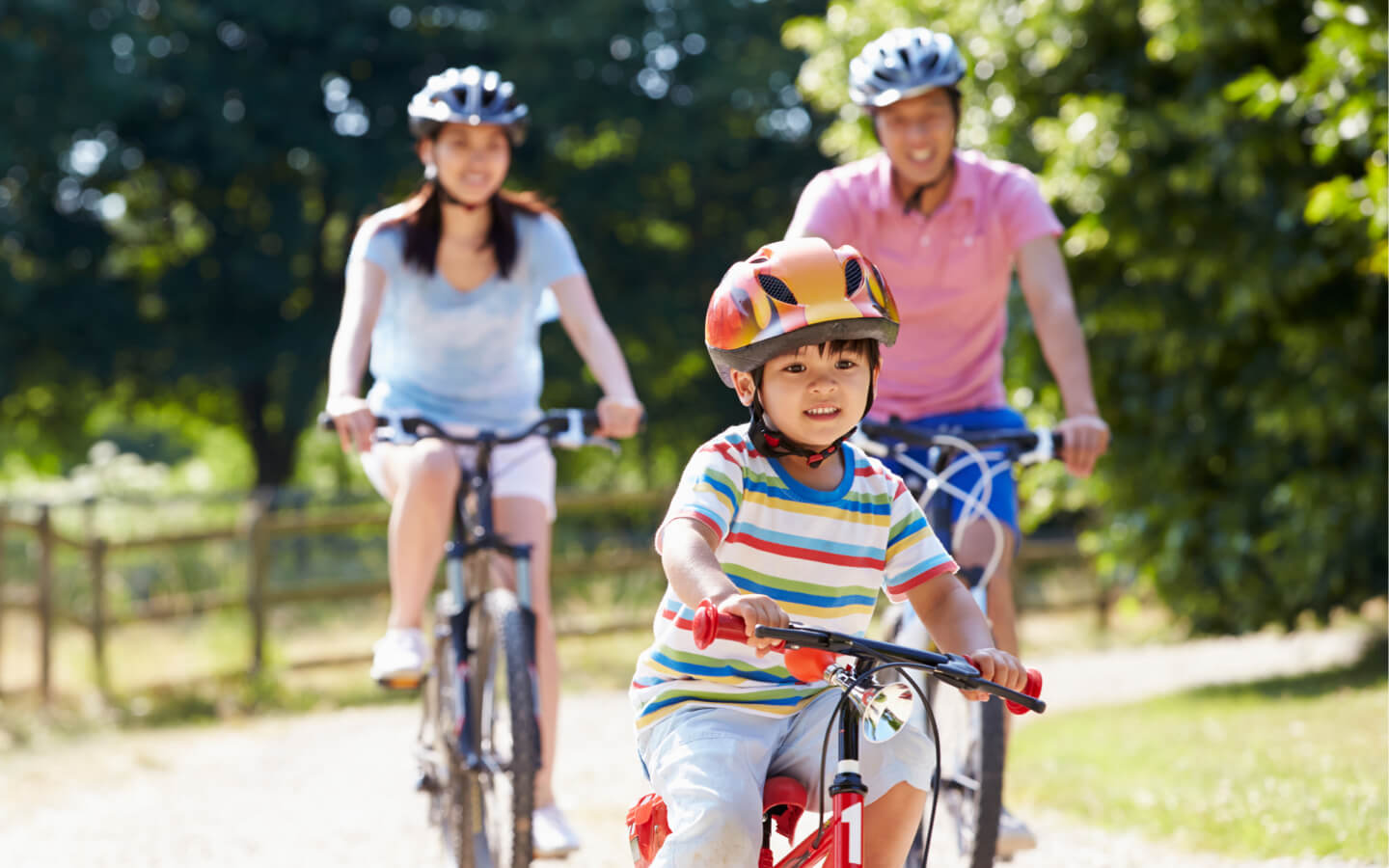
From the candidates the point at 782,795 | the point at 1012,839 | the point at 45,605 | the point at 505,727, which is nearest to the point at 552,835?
the point at 505,727

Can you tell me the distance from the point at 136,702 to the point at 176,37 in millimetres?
12354

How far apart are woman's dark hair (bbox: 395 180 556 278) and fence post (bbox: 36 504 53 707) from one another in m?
7.68

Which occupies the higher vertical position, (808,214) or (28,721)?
(808,214)

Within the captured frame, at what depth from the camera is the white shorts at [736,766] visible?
2553 mm

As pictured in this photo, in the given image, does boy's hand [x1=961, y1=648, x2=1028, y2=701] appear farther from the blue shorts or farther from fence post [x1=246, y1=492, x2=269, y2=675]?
fence post [x1=246, y1=492, x2=269, y2=675]

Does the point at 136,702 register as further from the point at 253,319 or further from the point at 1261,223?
the point at 253,319

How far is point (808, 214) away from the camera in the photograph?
14.1 ft

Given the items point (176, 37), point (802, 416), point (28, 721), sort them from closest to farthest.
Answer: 1. point (802, 416)
2. point (28, 721)
3. point (176, 37)

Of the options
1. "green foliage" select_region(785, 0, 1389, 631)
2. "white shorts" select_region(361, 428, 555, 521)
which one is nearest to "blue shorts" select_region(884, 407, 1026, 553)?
"white shorts" select_region(361, 428, 555, 521)

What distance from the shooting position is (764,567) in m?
2.76

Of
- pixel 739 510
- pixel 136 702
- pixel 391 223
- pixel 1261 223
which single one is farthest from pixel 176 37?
pixel 739 510

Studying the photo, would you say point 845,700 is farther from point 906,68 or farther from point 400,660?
point 906,68

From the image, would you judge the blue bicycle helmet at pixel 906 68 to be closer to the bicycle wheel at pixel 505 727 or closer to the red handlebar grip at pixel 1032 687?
the bicycle wheel at pixel 505 727

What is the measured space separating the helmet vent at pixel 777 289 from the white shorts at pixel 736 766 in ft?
2.19
